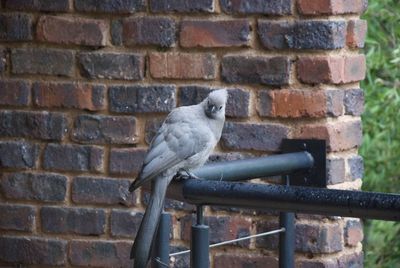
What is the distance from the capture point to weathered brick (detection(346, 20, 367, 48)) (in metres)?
3.38

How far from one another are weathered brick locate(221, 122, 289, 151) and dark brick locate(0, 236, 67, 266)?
0.60 m

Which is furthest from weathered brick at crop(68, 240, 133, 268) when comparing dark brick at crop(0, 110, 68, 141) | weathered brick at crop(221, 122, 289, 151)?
weathered brick at crop(221, 122, 289, 151)

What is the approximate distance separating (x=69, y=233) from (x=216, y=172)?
2.85 feet

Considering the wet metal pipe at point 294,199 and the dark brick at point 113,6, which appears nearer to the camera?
the wet metal pipe at point 294,199

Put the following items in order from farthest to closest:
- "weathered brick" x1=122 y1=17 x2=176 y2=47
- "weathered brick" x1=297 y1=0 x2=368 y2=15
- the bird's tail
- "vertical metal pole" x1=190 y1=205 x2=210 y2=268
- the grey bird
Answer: "weathered brick" x1=122 y1=17 x2=176 y2=47 → "weathered brick" x1=297 y1=0 x2=368 y2=15 → the grey bird → the bird's tail → "vertical metal pole" x1=190 y1=205 x2=210 y2=268

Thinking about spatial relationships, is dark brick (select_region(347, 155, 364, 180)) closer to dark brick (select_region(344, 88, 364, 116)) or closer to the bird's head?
dark brick (select_region(344, 88, 364, 116))

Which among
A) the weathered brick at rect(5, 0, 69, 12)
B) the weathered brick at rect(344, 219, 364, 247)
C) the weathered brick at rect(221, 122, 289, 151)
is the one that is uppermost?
the weathered brick at rect(5, 0, 69, 12)

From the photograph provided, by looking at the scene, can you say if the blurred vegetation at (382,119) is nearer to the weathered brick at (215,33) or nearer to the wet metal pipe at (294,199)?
the weathered brick at (215,33)

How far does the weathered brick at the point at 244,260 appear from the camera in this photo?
3.35 meters

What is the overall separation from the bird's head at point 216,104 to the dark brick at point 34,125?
53 centimetres

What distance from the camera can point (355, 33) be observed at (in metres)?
3.40

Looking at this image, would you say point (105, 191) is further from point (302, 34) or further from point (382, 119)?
point (382, 119)

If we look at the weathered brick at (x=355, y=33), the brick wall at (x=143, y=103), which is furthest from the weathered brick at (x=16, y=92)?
the weathered brick at (x=355, y=33)

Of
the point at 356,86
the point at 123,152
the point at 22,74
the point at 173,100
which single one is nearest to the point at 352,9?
the point at 356,86
